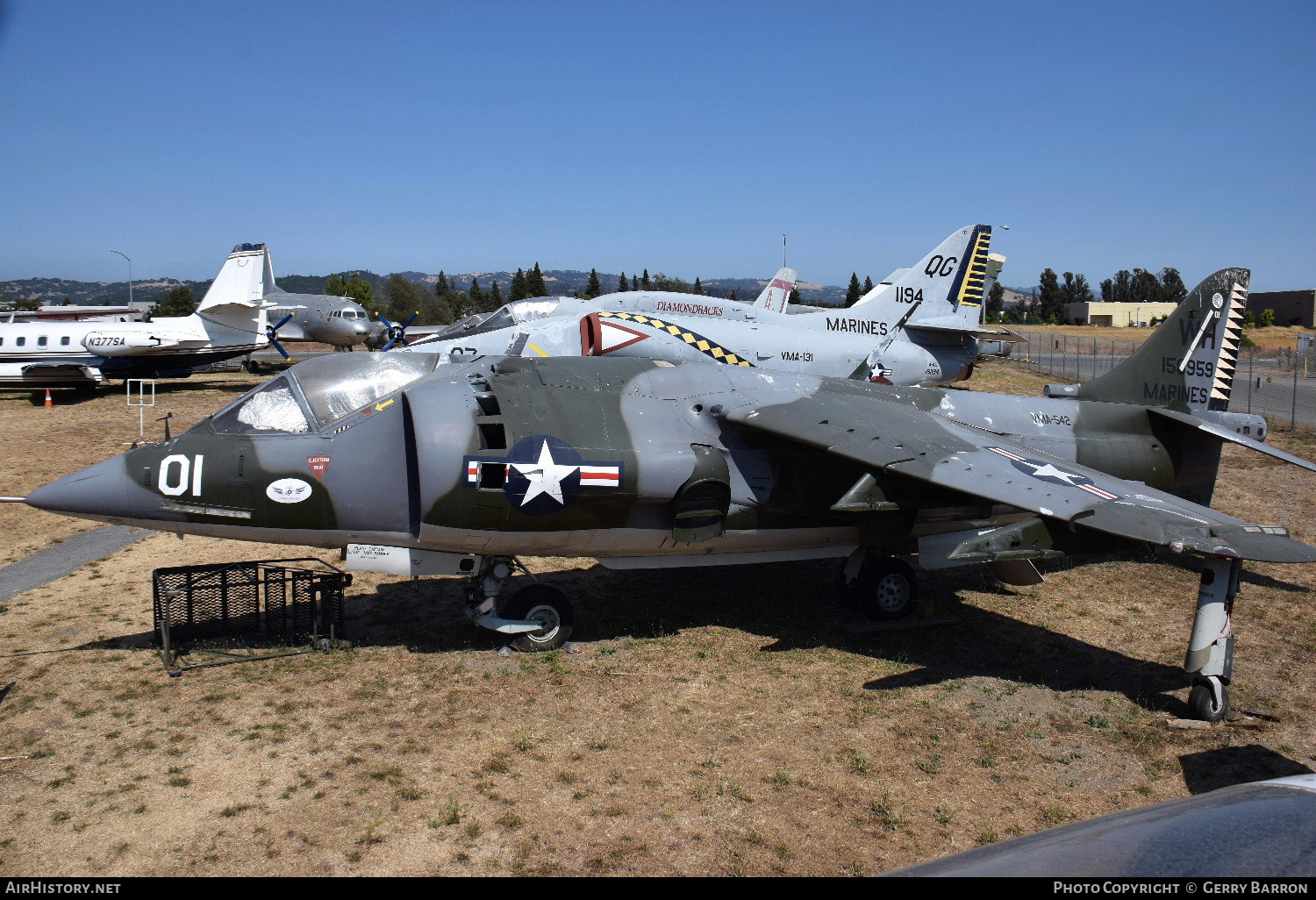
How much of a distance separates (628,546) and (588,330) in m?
7.72

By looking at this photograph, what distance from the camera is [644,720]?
800 cm

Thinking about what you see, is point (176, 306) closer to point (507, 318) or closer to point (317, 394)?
point (507, 318)

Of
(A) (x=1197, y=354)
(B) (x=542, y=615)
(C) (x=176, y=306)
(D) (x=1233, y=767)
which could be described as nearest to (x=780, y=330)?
(A) (x=1197, y=354)

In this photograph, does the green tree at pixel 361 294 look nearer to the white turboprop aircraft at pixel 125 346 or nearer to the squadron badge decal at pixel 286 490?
the white turboprop aircraft at pixel 125 346

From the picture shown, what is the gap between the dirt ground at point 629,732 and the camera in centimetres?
602

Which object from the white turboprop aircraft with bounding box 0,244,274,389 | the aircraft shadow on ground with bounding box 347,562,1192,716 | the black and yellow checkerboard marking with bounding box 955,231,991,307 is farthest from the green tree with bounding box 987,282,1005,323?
the aircraft shadow on ground with bounding box 347,562,1192,716

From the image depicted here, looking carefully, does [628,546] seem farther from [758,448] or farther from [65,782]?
[65,782]

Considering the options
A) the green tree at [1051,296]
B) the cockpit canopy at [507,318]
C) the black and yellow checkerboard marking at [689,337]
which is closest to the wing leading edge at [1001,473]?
the black and yellow checkerboard marking at [689,337]

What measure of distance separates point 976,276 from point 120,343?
29163 millimetres

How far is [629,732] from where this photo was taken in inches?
306

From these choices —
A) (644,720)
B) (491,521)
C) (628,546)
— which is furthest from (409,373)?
(644,720)

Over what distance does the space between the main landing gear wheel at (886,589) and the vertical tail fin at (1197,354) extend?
4.76 m

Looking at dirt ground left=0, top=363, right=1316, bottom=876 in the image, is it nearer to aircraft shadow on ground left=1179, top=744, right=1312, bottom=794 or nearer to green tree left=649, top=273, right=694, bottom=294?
aircraft shadow on ground left=1179, top=744, right=1312, bottom=794

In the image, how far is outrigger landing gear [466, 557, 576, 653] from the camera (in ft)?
31.2
